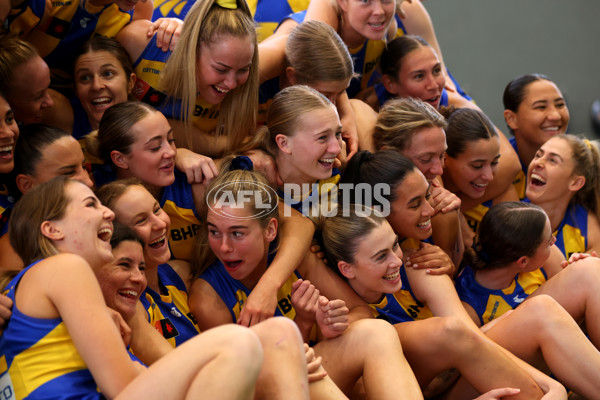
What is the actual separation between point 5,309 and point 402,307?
1.31 metres

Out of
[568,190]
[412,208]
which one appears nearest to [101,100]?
[412,208]

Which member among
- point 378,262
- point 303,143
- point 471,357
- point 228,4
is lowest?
point 471,357

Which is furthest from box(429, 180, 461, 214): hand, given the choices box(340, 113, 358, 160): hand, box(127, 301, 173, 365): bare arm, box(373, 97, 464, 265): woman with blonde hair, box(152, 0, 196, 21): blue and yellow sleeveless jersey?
box(152, 0, 196, 21): blue and yellow sleeveless jersey

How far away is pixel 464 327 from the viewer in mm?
2191

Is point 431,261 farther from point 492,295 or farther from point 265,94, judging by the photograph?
point 265,94

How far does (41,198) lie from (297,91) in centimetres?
107

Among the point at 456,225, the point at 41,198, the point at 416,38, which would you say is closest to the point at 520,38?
the point at 416,38

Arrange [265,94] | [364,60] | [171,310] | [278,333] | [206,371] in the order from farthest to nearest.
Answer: [364,60]
[265,94]
[171,310]
[278,333]
[206,371]

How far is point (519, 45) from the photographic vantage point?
5.77 m

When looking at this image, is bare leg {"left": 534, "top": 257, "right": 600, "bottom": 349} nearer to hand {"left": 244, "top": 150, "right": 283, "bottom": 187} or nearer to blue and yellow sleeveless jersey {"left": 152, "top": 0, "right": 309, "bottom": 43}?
hand {"left": 244, "top": 150, "right": 283, "bottom": 187}

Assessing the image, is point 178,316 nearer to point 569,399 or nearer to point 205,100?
Answer: point 205,100

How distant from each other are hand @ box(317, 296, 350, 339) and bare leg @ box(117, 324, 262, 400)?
53 centimetres

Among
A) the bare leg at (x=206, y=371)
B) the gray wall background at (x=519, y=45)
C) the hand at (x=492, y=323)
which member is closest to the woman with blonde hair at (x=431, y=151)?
the hand at (x=492, y=323)

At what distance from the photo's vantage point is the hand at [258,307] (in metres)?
2.18
